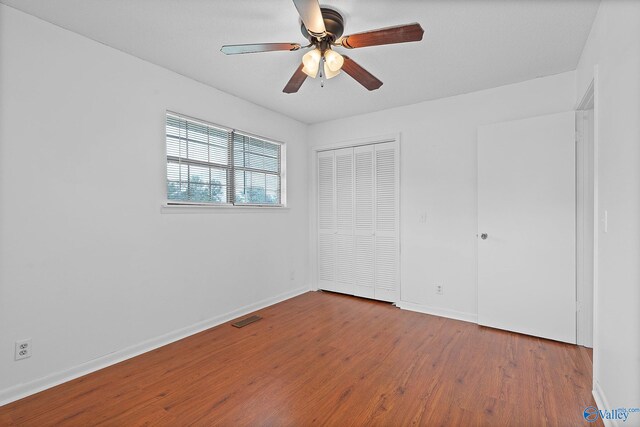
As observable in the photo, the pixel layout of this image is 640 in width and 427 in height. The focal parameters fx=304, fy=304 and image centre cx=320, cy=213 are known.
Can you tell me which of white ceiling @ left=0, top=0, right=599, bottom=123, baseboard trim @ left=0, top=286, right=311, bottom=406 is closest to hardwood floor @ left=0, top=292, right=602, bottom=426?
baseboard trim @ left=0, top=286, right=311, bottom=406

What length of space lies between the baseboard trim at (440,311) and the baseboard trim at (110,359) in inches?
74.0

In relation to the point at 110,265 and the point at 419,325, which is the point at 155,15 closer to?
the point at 110,265

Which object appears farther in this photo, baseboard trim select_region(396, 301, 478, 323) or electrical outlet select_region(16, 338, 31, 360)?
baseboard trim select_region(396, 301, 478, 323)

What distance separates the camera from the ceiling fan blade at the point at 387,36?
1.66m

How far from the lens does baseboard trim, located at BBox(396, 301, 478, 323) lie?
339 cm

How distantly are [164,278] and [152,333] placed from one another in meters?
0.49

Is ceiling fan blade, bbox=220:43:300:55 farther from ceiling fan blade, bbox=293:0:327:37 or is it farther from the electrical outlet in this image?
the electrical outlet

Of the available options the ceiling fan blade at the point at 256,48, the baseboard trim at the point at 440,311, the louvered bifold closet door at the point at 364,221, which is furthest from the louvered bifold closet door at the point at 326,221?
the ceiling fan blade at the point at 256,48

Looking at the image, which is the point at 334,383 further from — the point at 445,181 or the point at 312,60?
the point at 445,181

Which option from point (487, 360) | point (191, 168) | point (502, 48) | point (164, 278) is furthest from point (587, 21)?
point (164, 278)

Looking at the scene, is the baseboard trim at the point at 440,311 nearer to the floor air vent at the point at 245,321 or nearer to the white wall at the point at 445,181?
the white wall at the point at 445,181

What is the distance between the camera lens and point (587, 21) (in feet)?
Answer: 6.88

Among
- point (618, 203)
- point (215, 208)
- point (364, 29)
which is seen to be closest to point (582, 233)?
point (618, 203)

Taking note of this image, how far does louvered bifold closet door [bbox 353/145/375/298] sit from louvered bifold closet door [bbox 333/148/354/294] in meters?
0.08
